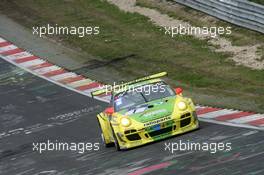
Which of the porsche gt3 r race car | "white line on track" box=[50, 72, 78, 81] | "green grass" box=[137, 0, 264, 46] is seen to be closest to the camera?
the porsche gt3 r race car

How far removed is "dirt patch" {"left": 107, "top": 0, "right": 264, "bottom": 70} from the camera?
2350cm

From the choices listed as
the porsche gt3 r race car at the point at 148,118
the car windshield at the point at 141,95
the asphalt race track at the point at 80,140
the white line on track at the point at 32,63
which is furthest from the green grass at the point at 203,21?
the porsche gt3 r race car at the point at 148,118

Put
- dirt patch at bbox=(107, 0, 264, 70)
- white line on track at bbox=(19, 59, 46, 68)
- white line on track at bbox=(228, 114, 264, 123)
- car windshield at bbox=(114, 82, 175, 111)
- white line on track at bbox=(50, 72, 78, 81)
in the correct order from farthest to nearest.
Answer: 1. white line on track at bbox=(19, 59, 46, 68)
2. white line on track at bbox=(50, 72, 78, 81)
3. dirt patch at bbox=(107, 0, 264, 70)
4. white line on track at bbox=(228, 114, 264, 123)
5. car windshield at bbox=(114, 82, 175, 111)

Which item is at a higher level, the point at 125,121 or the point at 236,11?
the point at 236,11

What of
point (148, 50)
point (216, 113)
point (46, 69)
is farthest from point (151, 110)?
point (46, 69)

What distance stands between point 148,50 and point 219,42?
240 cm

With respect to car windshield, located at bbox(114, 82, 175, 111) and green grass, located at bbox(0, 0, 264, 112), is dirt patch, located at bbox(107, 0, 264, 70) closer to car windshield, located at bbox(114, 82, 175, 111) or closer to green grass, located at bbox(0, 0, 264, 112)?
green grass, located at bbox(0, 0, 264, 112)

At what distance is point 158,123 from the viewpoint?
15.7 m

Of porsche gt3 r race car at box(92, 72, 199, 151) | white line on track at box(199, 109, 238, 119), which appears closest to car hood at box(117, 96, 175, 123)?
porsche gt3 r race car at box(92, 72, 199, 151)

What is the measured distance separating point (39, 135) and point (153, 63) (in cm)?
661

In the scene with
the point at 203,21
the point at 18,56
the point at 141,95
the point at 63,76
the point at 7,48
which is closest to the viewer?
the point at 141,95

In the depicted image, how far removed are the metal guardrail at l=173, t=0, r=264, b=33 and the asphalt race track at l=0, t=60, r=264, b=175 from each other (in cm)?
695

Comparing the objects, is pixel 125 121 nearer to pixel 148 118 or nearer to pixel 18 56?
pixel 148 118

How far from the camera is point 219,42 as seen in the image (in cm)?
2612
